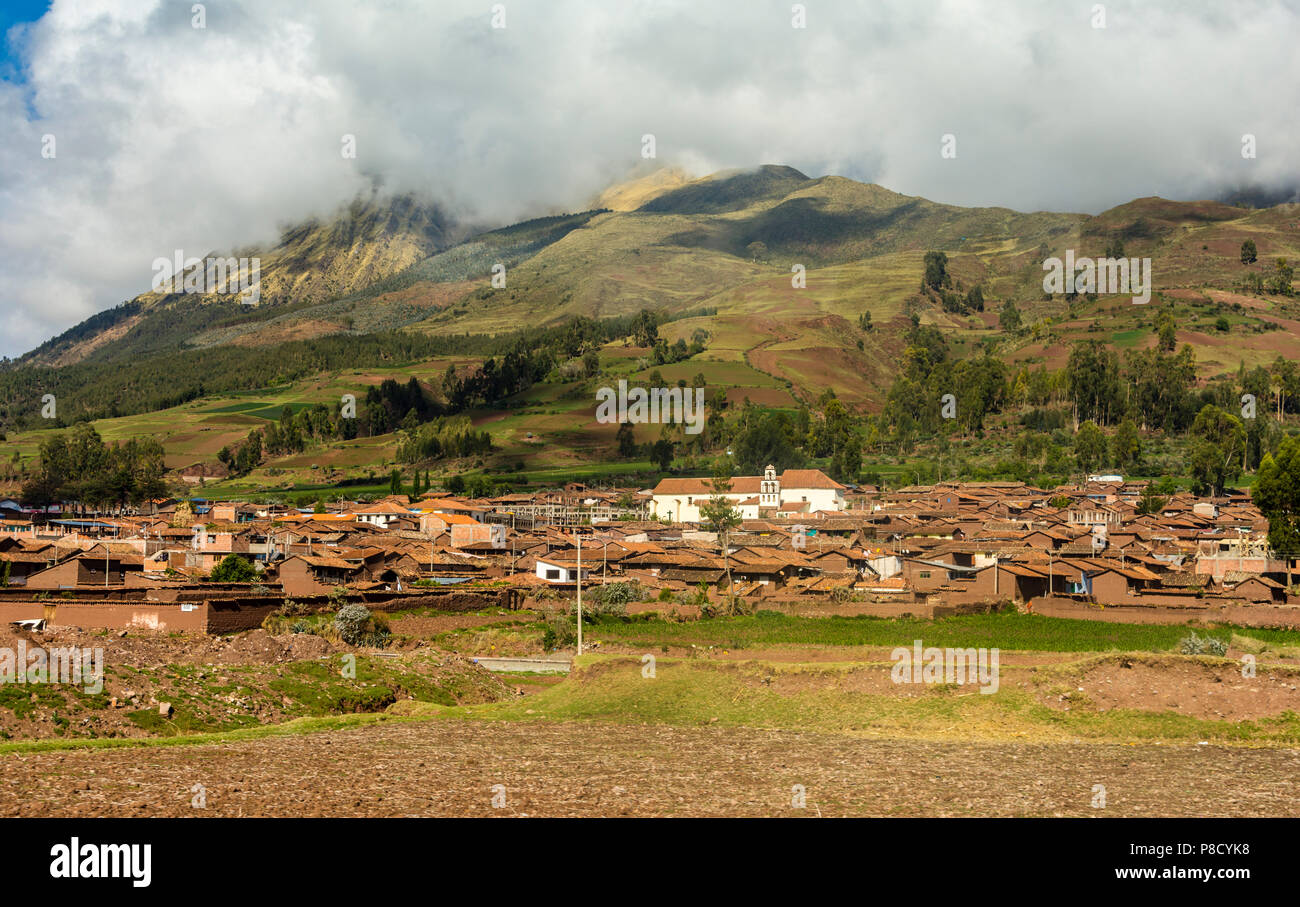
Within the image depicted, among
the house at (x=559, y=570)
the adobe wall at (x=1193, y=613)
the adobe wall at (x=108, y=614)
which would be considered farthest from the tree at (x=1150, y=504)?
the adobe wall at (x=108, y=614)

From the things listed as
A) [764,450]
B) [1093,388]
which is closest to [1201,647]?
[764,450]

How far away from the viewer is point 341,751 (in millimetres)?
24859

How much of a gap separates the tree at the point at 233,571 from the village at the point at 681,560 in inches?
33.5

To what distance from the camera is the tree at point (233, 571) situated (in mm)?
59438

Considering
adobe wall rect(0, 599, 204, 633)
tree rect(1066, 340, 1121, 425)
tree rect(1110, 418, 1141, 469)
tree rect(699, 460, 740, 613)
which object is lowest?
tree rect(699, 460, 740, 613)

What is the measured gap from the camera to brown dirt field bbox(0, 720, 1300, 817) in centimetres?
1931

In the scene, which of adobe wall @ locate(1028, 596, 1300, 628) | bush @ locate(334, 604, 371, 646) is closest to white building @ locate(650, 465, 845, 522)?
adobe wall @ locate(1028, 596, 1300, 628)

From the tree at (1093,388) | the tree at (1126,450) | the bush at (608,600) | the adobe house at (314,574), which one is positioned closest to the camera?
the bush at (608,600)

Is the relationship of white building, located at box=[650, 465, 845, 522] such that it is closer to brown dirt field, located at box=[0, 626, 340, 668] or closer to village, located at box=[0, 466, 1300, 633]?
village, located at box=[0, 466, 1300, 633]

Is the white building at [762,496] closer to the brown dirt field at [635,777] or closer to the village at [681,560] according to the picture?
the village at [681,560]

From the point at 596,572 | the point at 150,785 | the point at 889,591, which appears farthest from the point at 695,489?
the point at 150,785

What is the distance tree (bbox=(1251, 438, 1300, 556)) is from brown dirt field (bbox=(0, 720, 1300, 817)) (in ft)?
177

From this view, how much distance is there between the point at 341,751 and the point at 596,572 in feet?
163

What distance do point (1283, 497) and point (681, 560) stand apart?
1594 inches
